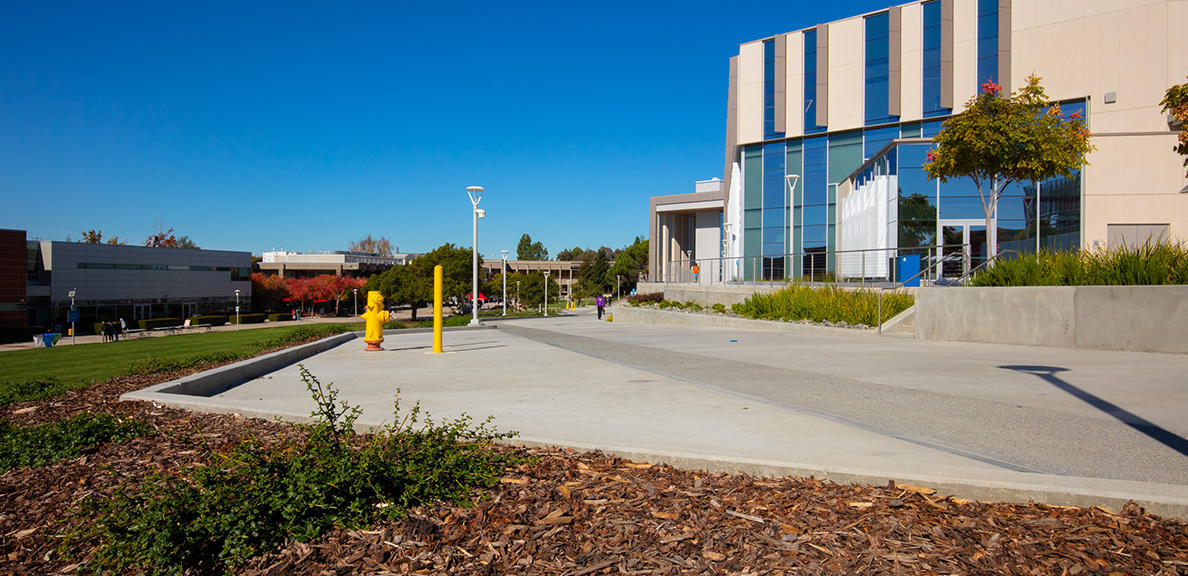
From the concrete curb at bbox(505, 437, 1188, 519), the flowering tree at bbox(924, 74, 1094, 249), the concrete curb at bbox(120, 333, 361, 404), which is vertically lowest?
the concrete curb at bbox(120, 333, 361, 404)

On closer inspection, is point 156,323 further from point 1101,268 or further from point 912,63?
point 1101,268

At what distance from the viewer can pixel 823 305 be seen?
17812 millimetres

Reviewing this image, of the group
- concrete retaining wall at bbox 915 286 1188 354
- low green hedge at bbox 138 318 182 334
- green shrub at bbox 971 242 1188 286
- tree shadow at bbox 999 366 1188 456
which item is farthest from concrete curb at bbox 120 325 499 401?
low green hedge at bbox 138 318 182 334

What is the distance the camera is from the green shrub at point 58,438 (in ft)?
15.0

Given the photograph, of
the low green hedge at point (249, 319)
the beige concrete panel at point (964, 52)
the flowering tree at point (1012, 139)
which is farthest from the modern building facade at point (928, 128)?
the low green hedge at point (249, 319)

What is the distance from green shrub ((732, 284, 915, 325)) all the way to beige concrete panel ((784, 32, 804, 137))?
65.7 feet

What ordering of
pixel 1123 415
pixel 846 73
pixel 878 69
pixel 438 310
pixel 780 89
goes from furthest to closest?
1. pixel 780 89
2. pixel 846 73
3. pixel 878 69
4. pixel 438 310
5. pixel 1123 415

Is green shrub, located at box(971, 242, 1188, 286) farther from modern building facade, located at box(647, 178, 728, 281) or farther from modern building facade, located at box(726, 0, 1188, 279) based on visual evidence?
modern building facade, located at box(647, 178, 728, 281)

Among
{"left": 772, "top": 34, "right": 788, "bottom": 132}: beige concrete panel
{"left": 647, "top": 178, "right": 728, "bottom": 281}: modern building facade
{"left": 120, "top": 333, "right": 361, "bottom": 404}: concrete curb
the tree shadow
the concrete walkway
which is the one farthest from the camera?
{"left": 647, "top": 178, "right": 728, "bottom": 281}: modern building facade

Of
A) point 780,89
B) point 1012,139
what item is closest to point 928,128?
point 780,89

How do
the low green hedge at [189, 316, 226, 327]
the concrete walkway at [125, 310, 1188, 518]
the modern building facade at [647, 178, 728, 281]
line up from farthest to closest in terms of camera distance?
the low green hedge at [189, 316, 226, 327]
the modern building facade at [647, 178, 728, 281]
the concrete walkway at [125, 310, 1188, 518]

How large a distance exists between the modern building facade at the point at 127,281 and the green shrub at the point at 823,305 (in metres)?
55.4

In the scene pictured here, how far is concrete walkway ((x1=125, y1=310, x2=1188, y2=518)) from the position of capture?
4.02 meters

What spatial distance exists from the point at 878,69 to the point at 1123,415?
33357mm
